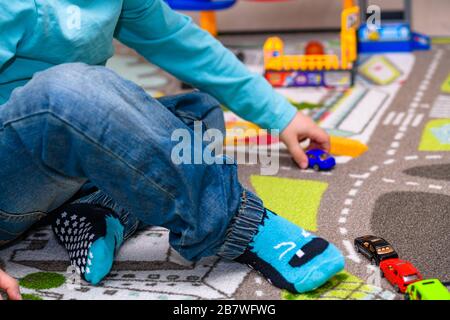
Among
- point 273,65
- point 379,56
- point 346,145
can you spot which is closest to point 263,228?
point 346,145

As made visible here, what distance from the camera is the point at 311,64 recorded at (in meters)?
1.61

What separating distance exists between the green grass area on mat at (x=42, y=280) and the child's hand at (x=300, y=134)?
0.39 metres

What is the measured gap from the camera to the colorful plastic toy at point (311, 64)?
1.59 m

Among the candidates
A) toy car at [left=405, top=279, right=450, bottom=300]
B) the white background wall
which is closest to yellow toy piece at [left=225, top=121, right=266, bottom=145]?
toy car at [left=405, top=279, right=450, bottom=300]

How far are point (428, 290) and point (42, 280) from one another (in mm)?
414

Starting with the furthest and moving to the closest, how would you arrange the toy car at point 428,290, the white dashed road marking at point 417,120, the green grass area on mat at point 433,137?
the white dashed road marking at point 417,120, the green grass area on mat at point 433,137, the toy car at point 428,290

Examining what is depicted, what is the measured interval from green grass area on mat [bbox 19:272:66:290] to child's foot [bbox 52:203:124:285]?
23 mm

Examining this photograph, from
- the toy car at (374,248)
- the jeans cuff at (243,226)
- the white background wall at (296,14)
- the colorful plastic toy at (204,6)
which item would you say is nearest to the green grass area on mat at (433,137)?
the toy car at (374,248)

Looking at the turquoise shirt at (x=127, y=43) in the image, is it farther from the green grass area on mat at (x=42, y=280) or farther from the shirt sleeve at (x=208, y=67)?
the green grass area on mat at (x=42, y=280)

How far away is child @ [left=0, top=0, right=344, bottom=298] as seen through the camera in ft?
2.27

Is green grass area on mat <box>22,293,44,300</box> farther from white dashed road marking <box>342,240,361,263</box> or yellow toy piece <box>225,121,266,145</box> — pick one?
yellow toy piece <box>225,121,266,145</box>

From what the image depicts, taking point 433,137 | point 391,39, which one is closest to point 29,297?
point 433,137

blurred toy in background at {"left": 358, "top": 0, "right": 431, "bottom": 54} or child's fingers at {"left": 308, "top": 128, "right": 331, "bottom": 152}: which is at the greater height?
child's fingers at {"left": 308, "top": 128, "right": 331, "bottom": 152}

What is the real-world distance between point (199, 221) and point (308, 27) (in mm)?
1627
